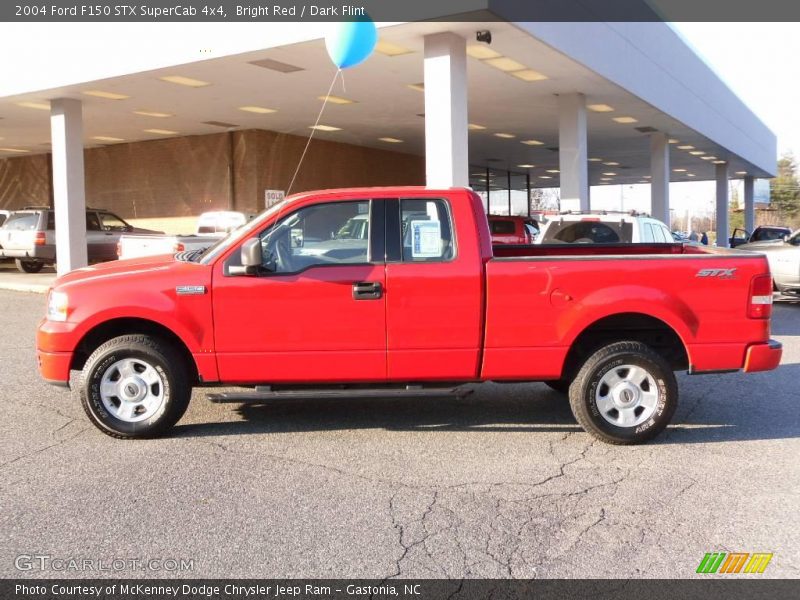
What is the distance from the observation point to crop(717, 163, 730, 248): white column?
116 ft

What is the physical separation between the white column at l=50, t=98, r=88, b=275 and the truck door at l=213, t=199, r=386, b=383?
14.2 m

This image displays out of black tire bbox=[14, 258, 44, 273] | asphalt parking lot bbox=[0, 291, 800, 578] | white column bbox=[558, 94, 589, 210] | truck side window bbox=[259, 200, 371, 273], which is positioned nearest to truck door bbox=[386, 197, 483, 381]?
truck side window bbox=[259, 200, 371, 273]

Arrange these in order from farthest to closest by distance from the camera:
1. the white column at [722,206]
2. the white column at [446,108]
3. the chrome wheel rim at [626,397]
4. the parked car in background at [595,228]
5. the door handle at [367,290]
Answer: the white column at [722,206] < the white column at [446,108] < the parked car in background at [595,228] < the chrome wheel rim at [626,397] < the door handle at [367,290]

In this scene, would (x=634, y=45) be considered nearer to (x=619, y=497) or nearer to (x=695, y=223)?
(x=619, y=497)

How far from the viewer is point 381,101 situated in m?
19.6

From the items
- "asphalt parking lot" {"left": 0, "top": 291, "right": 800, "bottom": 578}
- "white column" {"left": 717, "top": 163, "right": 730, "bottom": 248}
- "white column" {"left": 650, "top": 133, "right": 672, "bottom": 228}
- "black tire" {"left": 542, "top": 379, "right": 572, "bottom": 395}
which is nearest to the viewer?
"asphalt parking lot" {"left": 0, "top": 291, "right": 800, "bottom": 578}

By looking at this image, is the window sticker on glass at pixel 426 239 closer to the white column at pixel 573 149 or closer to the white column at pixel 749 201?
the white column at pixel 573 149

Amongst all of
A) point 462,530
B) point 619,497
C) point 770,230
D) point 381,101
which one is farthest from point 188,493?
point 770,230

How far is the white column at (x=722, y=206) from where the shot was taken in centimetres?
3531

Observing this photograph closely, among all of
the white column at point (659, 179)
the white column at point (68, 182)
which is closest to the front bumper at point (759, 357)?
the white column at point (68, 182)

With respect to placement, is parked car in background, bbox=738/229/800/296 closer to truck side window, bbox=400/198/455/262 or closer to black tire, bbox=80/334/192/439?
truck side window, bbox=400/198/455/262

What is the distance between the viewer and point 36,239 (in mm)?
21500

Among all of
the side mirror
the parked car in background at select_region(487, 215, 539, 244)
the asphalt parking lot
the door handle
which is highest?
the parked car in background at select_region(487, 215, 539, 244)

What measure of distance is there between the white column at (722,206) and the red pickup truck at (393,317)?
3100 centimetres
